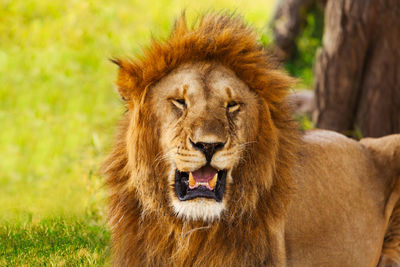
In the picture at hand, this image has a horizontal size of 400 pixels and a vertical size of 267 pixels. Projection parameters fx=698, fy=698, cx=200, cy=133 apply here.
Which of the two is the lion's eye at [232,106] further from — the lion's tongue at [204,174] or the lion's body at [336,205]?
the lion's body at [336,205]

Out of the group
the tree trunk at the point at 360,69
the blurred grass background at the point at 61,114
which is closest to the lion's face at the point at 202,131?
the blurred grass background at the point at 61,114

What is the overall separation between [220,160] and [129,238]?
0.70m

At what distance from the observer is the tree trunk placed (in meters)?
6.03

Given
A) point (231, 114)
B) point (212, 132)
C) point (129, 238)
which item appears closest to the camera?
point (212, 132)

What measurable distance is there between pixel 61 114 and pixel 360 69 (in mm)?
3120

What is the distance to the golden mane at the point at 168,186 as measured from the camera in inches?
125

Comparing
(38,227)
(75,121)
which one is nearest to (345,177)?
(38,227)

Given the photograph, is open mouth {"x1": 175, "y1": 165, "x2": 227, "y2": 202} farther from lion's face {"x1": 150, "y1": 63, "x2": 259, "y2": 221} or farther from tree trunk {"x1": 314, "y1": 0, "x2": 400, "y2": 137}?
tree trunk {"x1": 314, "y1": 0, "x2": 400, "y2": 137}

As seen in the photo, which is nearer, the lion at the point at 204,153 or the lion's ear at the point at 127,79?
the lion at the point at 204,153

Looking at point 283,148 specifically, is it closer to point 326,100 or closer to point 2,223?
point 2,223

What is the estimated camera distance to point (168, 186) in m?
3.13

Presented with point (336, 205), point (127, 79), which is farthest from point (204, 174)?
point (336, 205)

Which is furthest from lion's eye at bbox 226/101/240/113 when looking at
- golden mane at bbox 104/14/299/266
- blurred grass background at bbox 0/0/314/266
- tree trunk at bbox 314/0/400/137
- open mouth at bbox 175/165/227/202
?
tree trunk at bbox 314/0/400/137

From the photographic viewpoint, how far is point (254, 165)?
3174 millimetres
